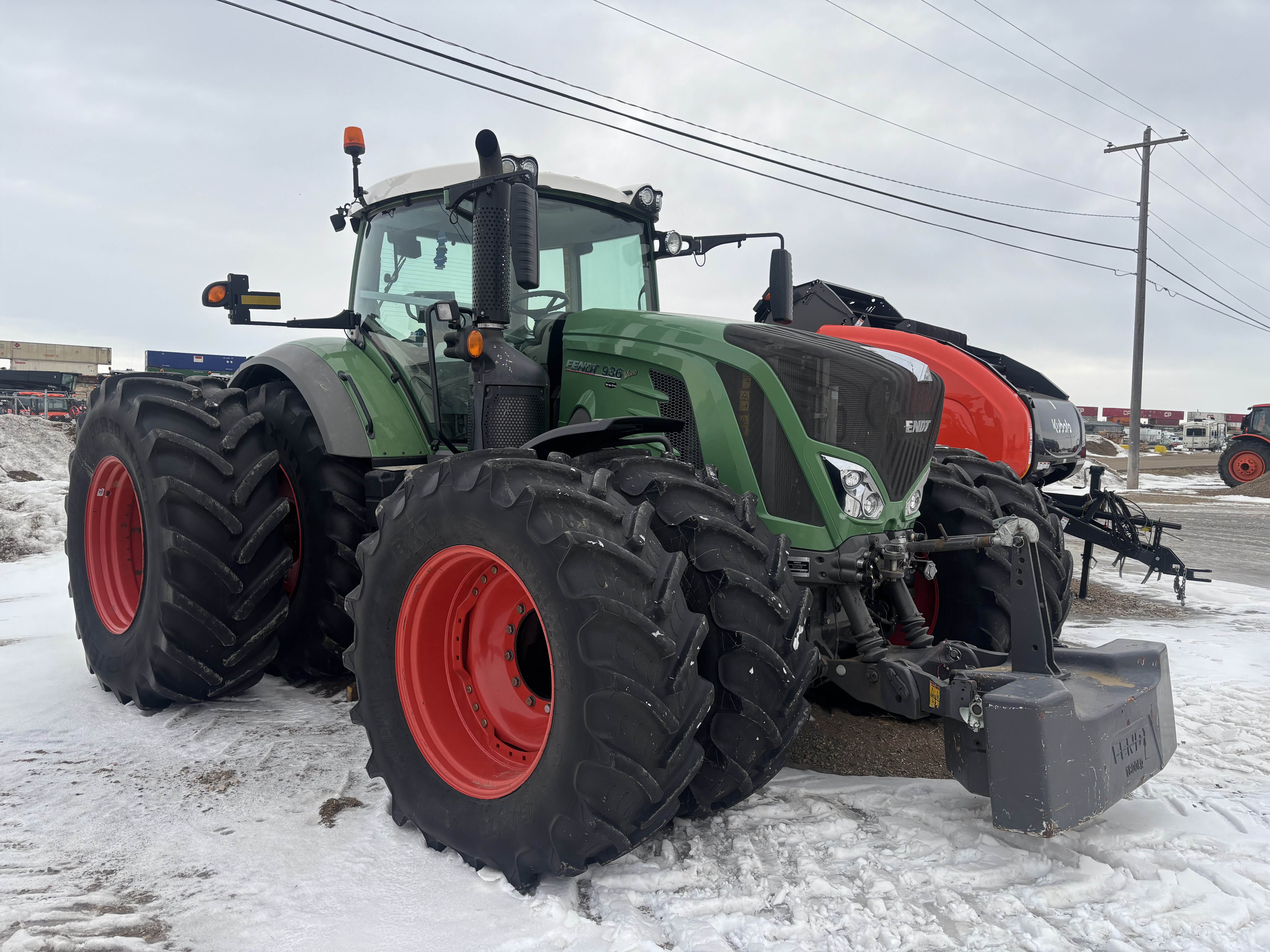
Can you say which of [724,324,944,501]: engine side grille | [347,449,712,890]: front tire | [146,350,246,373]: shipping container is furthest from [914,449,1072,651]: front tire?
[146,350,246,373]: shipping container

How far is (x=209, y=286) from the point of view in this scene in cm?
447

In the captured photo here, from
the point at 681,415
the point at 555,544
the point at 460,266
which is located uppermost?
the point at 460,266

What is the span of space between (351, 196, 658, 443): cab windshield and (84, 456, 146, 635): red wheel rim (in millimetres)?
1571

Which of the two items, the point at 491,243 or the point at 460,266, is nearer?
the point at 491,243

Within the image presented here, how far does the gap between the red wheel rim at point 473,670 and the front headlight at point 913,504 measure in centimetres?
143

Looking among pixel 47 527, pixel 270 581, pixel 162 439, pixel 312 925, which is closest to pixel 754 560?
pixel 312 925

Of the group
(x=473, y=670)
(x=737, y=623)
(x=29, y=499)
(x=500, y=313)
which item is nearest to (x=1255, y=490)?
(x=500, y=313)

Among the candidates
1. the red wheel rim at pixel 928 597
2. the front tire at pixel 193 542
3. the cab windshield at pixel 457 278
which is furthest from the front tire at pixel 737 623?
the front tire at pixel 193 542

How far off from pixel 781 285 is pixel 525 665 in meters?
2.24

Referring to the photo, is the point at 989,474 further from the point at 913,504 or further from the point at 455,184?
the point at 455,184

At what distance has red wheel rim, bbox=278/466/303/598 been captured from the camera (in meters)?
4.36

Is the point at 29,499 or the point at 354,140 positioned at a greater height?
the point at 354,140

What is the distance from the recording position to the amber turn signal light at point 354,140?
14.8 feet

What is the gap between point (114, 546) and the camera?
15.4 feet
